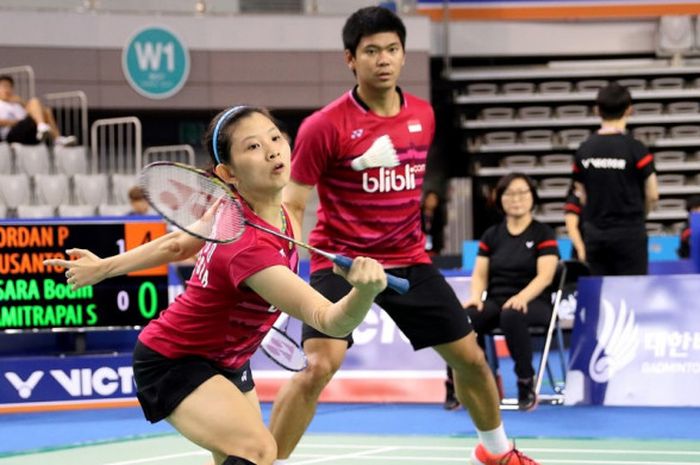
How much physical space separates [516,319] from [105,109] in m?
10.4

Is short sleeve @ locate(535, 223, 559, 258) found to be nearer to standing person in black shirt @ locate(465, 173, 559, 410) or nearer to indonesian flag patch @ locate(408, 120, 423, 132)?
standing person in black shirt @ locate(465, 173, 559, 410)

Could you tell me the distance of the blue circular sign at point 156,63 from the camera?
16.1m

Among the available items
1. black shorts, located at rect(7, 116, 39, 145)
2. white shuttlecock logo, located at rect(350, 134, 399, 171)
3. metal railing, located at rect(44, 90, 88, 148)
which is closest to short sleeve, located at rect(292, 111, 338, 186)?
white shuttlecock logo, located at rect(350, 134, 399, 171)

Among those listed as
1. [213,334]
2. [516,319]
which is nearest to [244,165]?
[213,334]

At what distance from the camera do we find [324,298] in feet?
10.3

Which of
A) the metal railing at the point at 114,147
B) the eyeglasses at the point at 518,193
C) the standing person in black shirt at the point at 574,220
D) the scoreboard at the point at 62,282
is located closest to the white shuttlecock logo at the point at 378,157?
the eyeglasses at the point at 518,193

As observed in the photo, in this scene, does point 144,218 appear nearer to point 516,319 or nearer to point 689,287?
point 516,319

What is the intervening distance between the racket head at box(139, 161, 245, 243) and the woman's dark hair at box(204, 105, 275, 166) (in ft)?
0.55

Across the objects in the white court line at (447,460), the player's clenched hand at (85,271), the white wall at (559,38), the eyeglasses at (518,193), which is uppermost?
the white wall at (559,38)

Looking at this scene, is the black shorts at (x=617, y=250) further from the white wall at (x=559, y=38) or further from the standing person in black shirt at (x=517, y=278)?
the white wall at (x=559, y=38)

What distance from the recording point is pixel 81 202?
14.0m

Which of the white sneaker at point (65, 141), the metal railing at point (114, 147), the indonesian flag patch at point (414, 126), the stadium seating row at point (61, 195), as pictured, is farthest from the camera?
the metal railing at point (114, 147)

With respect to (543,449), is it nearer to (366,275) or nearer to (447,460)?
(447,460)

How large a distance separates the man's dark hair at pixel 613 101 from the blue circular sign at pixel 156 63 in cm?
982
